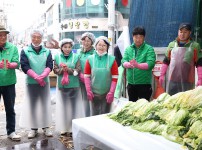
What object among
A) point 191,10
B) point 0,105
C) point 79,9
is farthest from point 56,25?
point 191,10

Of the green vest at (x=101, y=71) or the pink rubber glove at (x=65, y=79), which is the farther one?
the pink rubber glove at (x=65, y=79)

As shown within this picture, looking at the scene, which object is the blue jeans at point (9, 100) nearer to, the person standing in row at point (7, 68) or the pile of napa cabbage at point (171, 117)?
the person standing in row at point (7, 68)

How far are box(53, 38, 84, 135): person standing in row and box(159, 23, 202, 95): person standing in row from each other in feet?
4.87

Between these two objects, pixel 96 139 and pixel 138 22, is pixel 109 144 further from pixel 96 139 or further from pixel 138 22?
pixel 138 22

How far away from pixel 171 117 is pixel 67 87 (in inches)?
97.7

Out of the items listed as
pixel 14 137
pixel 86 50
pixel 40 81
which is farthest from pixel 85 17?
pixel 14 137

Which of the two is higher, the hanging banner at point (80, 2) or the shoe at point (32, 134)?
the hanging banner at point (80, 2)

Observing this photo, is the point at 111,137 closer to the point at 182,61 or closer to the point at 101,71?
the point at 101,71

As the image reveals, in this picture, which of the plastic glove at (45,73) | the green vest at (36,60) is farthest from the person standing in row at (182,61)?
the green vest at (36,60)

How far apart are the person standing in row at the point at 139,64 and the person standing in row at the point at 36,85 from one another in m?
1.37

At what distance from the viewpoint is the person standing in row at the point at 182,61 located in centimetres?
409

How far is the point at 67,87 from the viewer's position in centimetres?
462

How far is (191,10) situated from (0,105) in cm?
573

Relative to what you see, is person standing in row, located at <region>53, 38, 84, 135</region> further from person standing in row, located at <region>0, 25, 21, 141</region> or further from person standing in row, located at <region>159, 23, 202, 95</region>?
person standing in row, located at <region>159, 23, 202, 95</region>
